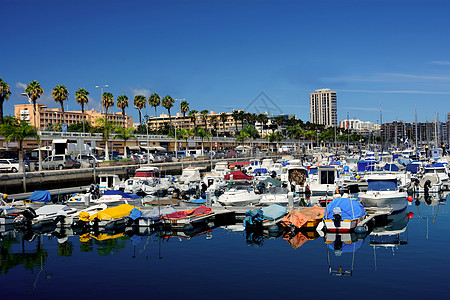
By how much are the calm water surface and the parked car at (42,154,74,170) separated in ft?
117

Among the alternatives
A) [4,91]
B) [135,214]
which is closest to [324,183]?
[135,214]

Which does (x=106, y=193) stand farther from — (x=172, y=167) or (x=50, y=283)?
(x=172, y=167)

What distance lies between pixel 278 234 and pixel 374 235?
6000mm

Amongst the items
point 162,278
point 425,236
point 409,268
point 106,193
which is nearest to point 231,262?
point 162,278

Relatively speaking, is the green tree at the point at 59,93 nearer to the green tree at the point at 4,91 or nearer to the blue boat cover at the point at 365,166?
the green tree at the point at 4,91

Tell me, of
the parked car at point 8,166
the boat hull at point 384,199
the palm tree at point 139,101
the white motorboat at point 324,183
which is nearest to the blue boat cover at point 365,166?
the white motorboat at point 324,183

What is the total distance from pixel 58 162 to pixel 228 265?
50550 millimetres

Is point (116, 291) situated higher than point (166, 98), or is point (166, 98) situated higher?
point (166, 98)

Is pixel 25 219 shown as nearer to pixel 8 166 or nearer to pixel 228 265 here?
pixel 228 265

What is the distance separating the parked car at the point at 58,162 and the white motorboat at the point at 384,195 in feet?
151

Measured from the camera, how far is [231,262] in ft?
76.9

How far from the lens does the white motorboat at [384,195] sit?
3553 centimetres

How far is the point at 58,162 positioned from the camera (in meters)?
66.9

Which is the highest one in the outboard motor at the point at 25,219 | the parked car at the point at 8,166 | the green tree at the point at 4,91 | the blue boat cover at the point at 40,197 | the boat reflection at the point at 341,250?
the green tree at the point at 4,91
